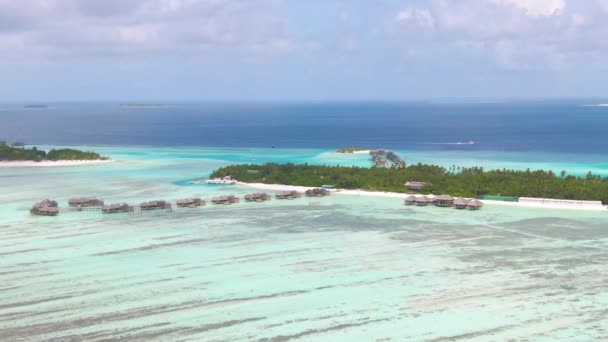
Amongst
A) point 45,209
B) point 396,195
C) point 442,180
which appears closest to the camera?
point 45,209

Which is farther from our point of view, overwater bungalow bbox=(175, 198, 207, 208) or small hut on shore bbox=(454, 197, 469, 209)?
overwater bungalow bbox=(175, 198, 207, 208)

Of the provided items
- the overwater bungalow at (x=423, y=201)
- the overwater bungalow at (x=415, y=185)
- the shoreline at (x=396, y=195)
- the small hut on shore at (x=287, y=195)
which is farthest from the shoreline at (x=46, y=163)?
the overwater bungalow at (x=423, y=201)

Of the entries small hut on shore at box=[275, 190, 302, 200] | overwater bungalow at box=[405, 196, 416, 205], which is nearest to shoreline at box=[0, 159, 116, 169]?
small hut on shore at box=[275, 190, 302, 200]

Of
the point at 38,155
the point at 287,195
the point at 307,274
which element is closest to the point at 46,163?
the point at 38,155

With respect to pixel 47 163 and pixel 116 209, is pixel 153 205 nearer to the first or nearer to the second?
pixel 116 209

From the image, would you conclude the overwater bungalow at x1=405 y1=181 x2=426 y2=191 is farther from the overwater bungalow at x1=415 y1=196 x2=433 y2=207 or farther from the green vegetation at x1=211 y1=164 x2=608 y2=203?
the overwater bungalow at x1=415 y1=196 x2=433 y2=207

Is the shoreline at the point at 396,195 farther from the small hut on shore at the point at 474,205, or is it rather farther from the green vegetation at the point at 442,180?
the small hut on shore at the point at 474,205
